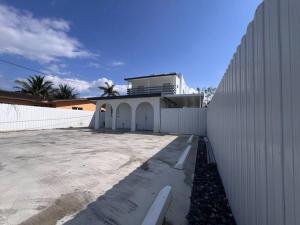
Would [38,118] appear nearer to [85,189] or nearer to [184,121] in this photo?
[184,121]

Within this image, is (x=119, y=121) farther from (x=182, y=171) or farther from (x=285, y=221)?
(x=285, y=221)

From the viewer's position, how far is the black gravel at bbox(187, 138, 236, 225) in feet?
11.0

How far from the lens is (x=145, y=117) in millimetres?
23172

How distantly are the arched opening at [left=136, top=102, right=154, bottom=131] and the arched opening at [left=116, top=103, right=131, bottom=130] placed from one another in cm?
128

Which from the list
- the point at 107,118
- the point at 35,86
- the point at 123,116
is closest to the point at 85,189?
the point at 123,116

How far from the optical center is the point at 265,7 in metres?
1.59

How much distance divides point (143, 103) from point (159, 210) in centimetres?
2014

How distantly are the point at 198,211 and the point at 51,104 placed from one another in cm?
2729

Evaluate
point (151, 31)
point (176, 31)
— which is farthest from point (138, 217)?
point (151, 31)

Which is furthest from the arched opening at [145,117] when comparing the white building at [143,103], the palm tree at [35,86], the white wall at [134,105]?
the palm tree at [35,86]

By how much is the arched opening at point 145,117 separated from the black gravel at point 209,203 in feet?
54.8

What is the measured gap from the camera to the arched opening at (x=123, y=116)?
2438 cm

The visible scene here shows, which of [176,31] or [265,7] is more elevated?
[176,31]

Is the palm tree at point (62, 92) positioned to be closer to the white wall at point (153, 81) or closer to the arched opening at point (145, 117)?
the white wall at point (153, 81)
